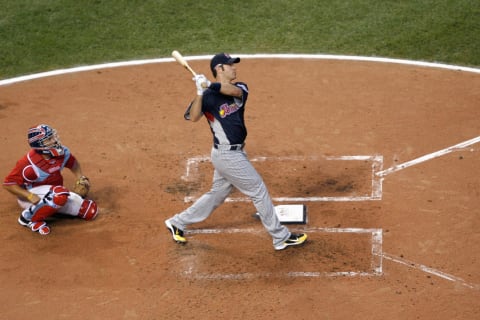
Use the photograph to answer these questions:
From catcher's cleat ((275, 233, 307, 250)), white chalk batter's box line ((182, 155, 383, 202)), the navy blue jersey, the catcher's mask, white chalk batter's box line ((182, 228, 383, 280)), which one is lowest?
white chalk batter's box line ((182, 228, 383, 280))

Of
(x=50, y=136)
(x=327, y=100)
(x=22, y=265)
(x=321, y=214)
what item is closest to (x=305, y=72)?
(x=327, y=100)

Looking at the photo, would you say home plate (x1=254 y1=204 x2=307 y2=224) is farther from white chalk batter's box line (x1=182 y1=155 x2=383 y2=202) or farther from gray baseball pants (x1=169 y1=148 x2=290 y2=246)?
gray baseball pants (x1=169 y1=148 x2=290 y2=246)

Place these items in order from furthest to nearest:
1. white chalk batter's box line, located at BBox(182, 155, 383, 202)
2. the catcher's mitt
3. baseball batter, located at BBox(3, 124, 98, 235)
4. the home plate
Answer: white chalk batter's box line, located at BBox(182, 155, 383, 202) < the catcher's mitt < the home plate < baseball batter, located at BBox(3, 124, 98, 235)

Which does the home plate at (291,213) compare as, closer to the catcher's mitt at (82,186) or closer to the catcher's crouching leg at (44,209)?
the catcher's mitt at (82,186)

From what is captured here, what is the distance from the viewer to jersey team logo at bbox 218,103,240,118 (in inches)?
387

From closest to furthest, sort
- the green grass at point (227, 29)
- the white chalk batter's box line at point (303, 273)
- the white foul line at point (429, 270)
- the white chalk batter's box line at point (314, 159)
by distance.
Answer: the white foul line at point (429, 270) < the white chalk batter's box line at point (303, 273) < the white chalk batter's box line at point (314, 159) < the green grass at point (227, 29)

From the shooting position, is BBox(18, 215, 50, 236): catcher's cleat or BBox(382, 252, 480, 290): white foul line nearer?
BBox(382, 252, 480, 290): white foul line

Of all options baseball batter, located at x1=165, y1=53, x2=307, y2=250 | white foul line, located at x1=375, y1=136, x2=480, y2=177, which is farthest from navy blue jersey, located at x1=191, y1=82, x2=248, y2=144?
white foul line, located at x1=375, y1=136, x2=480, y2=177

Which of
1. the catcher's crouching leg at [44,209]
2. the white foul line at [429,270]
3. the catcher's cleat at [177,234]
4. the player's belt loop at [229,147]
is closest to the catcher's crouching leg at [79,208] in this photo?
the catcher's crouching leg at [44,209]

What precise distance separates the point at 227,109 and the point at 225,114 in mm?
59

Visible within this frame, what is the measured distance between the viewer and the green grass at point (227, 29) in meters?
14.9

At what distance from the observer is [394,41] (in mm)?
14961

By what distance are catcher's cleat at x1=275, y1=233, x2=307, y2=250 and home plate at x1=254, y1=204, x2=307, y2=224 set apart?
15.1 inches

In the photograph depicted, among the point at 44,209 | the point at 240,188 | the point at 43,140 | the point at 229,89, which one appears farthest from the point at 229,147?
the point at 44,209
